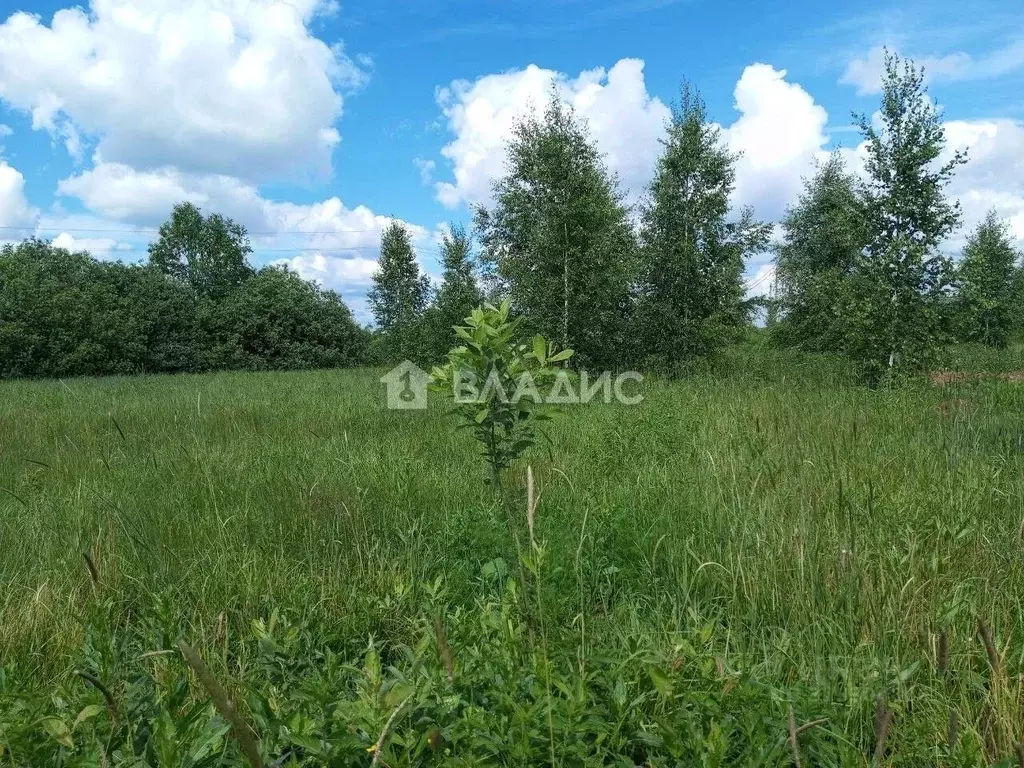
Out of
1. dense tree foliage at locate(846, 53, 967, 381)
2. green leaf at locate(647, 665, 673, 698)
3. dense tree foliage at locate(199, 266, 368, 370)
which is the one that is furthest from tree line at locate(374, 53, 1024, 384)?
dense tree foliage at locate(199, 266, 368, 370)

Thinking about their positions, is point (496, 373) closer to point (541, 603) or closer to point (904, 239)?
point (541, 603)

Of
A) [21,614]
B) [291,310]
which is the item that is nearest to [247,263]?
[291,310]

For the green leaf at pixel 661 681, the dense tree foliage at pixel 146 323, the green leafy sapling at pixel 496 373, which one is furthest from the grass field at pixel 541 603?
the dense tree foliage at pixel 146 323

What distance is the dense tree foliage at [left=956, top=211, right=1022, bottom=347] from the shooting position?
11.1 m

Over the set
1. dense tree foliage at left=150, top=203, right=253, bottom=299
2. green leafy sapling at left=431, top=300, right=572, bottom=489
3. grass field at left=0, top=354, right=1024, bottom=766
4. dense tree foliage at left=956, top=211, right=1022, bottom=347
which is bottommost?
grass field at left=0, top=354, right=1024, bottom=766

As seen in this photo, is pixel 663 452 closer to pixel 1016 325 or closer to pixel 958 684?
pixel 958 684

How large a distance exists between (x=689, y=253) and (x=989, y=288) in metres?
7.42

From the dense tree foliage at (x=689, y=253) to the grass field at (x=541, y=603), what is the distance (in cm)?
1215

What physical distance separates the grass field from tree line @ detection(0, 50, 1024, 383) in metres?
6.84

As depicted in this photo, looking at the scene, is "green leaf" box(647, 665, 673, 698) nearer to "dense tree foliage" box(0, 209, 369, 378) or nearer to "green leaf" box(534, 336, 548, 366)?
"green leaf" box(534, 336, 548, 366)

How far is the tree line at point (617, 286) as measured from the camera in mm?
11250

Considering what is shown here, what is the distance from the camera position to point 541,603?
1783mm

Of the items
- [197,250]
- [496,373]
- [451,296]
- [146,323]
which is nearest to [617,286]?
[451,296]

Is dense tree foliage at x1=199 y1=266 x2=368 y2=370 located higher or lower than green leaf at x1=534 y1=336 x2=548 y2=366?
higher
